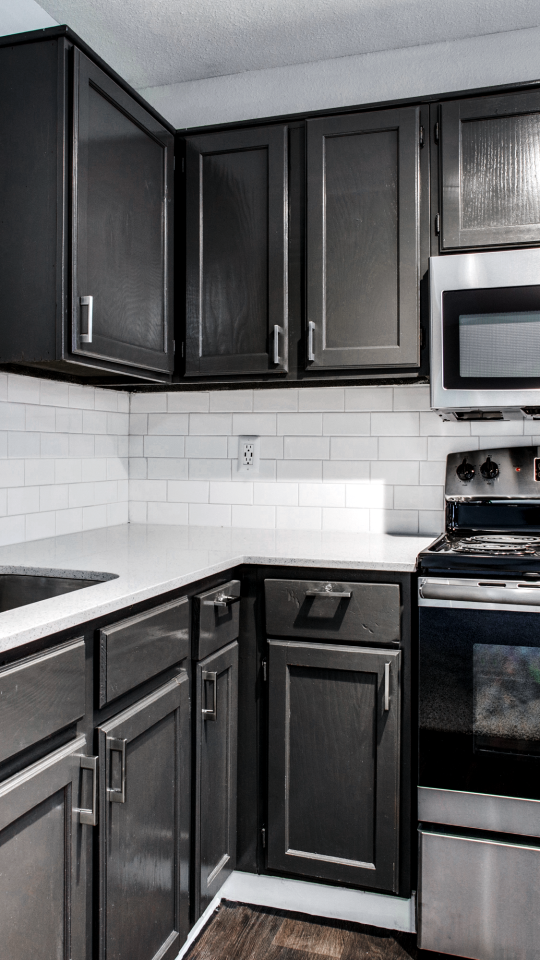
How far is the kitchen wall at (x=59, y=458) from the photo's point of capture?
1.96m

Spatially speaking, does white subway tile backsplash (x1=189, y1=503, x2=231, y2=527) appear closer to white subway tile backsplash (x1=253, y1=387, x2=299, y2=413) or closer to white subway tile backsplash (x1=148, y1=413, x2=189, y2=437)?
white subway tile backsplash (x1=148, y1=413, x2=189, y2=437)

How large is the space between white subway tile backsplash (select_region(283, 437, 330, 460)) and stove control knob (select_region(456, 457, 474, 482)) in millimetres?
448

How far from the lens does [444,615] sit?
1651 millimetres

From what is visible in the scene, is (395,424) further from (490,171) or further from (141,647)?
(141,647)

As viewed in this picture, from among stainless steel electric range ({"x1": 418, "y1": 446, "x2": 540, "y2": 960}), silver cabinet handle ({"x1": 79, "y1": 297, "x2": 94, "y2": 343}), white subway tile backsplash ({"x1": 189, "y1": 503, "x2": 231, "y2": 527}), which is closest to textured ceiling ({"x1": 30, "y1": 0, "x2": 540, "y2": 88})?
silver cabinet handle ({"x1": 79, "y1": 297, "x2": 94, "y2": 343})

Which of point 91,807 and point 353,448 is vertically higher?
point 353,448

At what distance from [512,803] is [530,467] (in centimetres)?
99

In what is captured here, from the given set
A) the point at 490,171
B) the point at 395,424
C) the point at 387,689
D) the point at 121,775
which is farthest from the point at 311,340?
the point at 121,775

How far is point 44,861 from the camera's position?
1.07 meters

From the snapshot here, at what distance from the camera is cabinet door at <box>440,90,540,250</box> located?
1.89m

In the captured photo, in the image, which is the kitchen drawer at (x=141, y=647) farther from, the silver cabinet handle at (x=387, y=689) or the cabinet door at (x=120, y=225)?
the cabinet door at (x=120, y=225)

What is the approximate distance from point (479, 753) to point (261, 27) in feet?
7.24

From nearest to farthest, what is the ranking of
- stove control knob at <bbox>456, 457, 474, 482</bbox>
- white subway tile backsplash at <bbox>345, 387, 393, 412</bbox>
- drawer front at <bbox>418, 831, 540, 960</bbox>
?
drawer front at <bbox>418, 831, 540, 960</bbox> → stove control knob at <bbox>456, 457, 474, 482</bbox> → white subway tile backsplash at <bbox>345, 387, 393, 412</bbox>

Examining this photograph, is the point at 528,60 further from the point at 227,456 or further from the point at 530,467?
the point at 227,456
